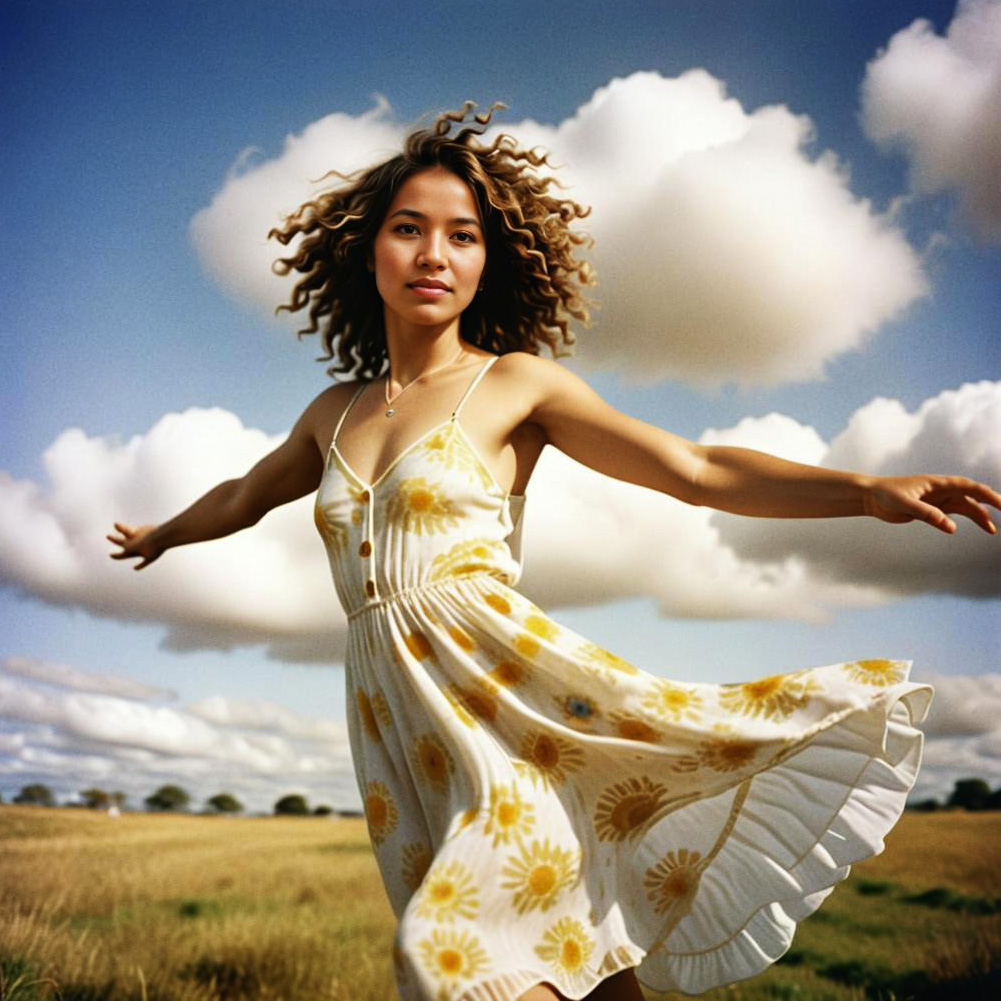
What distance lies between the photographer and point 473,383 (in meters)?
2.58

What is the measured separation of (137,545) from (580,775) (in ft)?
5.50

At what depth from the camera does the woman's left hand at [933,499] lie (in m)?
2.12

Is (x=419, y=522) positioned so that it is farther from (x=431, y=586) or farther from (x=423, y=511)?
(x=431, y=586)

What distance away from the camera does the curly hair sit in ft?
9.04

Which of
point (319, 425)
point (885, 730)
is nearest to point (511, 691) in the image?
point (885, 730)

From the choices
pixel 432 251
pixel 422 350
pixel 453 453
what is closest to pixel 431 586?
pixel 453 453

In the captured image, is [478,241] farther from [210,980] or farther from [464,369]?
[210,980]

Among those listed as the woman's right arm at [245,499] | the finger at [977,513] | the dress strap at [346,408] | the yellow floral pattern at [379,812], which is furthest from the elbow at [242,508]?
the finger at [977,513]

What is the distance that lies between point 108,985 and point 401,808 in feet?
8.69

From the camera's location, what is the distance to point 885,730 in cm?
209

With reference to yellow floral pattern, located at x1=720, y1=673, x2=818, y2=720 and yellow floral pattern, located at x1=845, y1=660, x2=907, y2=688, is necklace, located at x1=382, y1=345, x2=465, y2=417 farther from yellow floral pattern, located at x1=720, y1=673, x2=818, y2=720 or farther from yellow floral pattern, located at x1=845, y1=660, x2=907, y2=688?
yellow floral pattern, located at x1=845, y1=660, x2=907, y2=688

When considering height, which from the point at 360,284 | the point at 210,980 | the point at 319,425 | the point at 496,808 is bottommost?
the point at 210,980

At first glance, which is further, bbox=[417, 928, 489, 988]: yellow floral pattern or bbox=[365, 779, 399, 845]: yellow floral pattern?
bbox=[365, 779, 399, 845]: yellow floral pattern

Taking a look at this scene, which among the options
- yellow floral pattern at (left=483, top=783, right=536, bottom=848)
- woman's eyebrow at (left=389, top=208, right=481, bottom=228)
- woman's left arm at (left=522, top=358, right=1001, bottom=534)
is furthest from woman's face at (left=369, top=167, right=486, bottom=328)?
yellow floral pattern at (left=483, top=783, right=536, bottom=848)
